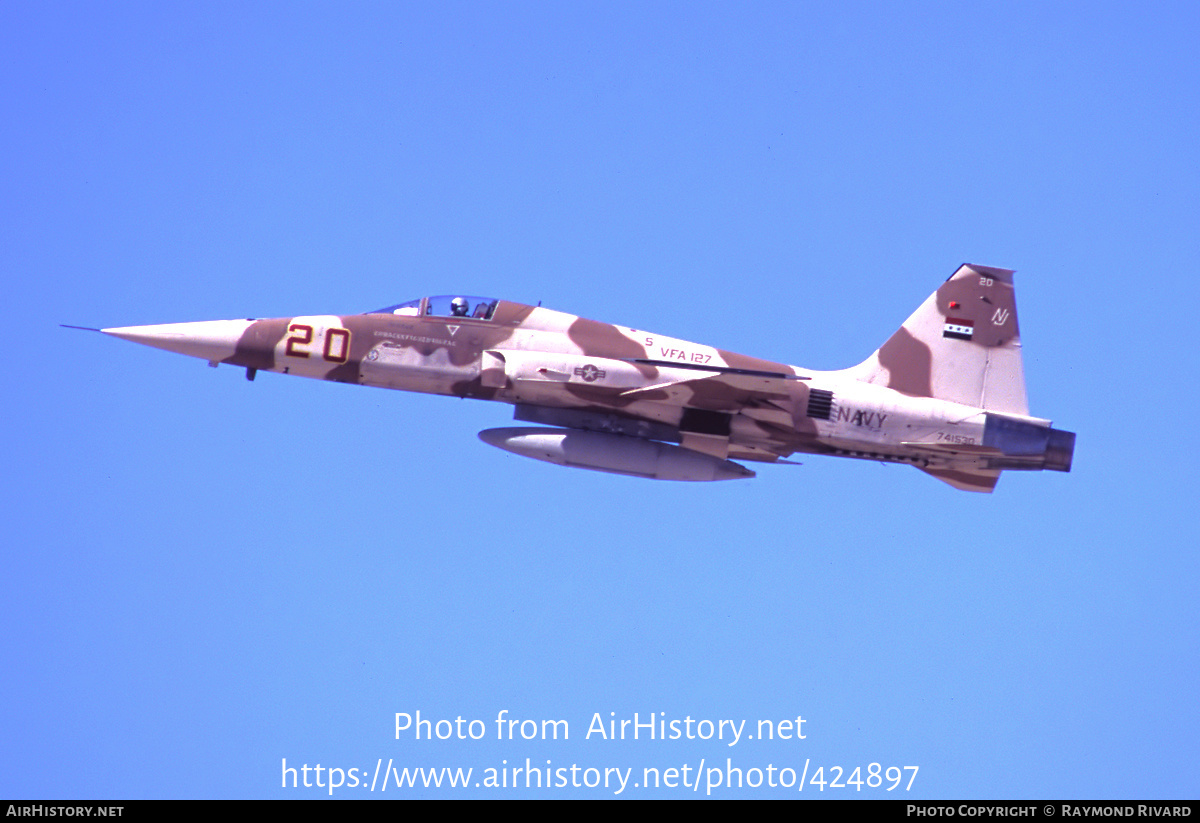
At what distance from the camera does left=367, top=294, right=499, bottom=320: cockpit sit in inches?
941

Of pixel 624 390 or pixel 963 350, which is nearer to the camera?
pixel 624 390

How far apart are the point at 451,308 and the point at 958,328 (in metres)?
8.13

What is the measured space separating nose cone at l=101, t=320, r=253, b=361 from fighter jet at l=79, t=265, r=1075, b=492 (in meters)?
0.02

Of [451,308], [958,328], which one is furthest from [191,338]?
[958,328]

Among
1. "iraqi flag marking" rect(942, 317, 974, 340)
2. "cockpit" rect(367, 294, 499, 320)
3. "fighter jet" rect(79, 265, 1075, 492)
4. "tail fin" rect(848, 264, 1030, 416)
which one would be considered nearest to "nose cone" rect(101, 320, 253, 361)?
"fighter jet" rect(79, 265, 1075, 492)

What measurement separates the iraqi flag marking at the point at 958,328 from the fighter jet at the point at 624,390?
2.36 ft

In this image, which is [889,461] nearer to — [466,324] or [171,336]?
[466,324]

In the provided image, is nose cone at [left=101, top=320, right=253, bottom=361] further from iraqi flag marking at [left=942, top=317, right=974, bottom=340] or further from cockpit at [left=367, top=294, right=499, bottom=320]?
iraqi flag marking at [left=942, top=317, right=974, bottom=340]

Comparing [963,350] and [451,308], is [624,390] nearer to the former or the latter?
[451,308]

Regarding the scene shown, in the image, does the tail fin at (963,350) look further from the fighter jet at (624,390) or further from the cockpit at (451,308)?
the cockpit at (451,308)

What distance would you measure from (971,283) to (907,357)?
5.61ft

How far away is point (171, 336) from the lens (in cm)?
2369

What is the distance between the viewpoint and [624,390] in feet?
76.2
